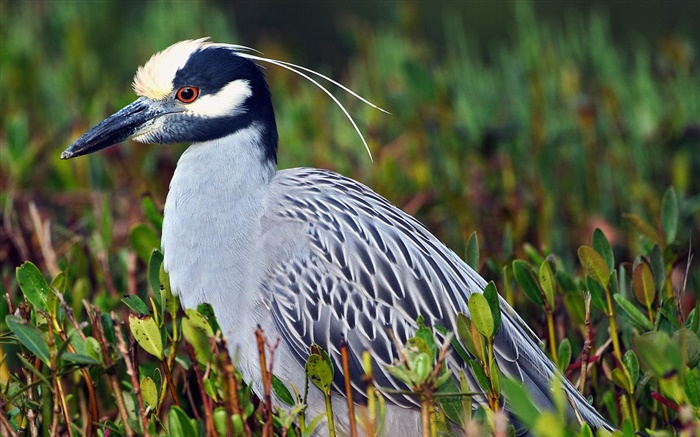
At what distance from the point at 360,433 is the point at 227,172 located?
109 cm

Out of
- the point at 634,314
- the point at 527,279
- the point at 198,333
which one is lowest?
the point at 634,314

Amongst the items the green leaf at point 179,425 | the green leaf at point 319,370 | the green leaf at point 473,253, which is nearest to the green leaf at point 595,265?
the green leaf at point 473,253

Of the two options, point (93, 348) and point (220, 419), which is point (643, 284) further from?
point (93, 348)

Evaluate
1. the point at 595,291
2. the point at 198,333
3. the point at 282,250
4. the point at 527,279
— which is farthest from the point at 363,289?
the point at 198,333

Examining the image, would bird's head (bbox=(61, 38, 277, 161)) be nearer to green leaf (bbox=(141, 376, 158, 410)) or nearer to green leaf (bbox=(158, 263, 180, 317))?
green leaf (bbox=(158, 263, 180, 317))

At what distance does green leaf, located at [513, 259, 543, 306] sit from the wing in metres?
0.15

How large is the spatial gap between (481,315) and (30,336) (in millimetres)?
1177

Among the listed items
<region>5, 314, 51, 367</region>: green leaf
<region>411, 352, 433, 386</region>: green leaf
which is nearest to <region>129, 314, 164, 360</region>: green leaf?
<region>5, 314, 51, 367</region>: green leaf

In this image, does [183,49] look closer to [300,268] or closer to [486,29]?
[300,268]

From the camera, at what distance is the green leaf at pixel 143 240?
367 cm

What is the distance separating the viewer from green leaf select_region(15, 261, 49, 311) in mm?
2697

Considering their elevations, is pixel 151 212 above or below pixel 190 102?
below

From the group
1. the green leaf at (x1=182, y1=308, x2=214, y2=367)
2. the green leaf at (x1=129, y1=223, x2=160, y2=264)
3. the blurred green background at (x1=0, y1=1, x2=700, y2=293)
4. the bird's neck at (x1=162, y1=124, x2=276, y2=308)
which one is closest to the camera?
the green leaf at (x1=182, y1=308, x2=214, y2=367)

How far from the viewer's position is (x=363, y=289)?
3268 mm
